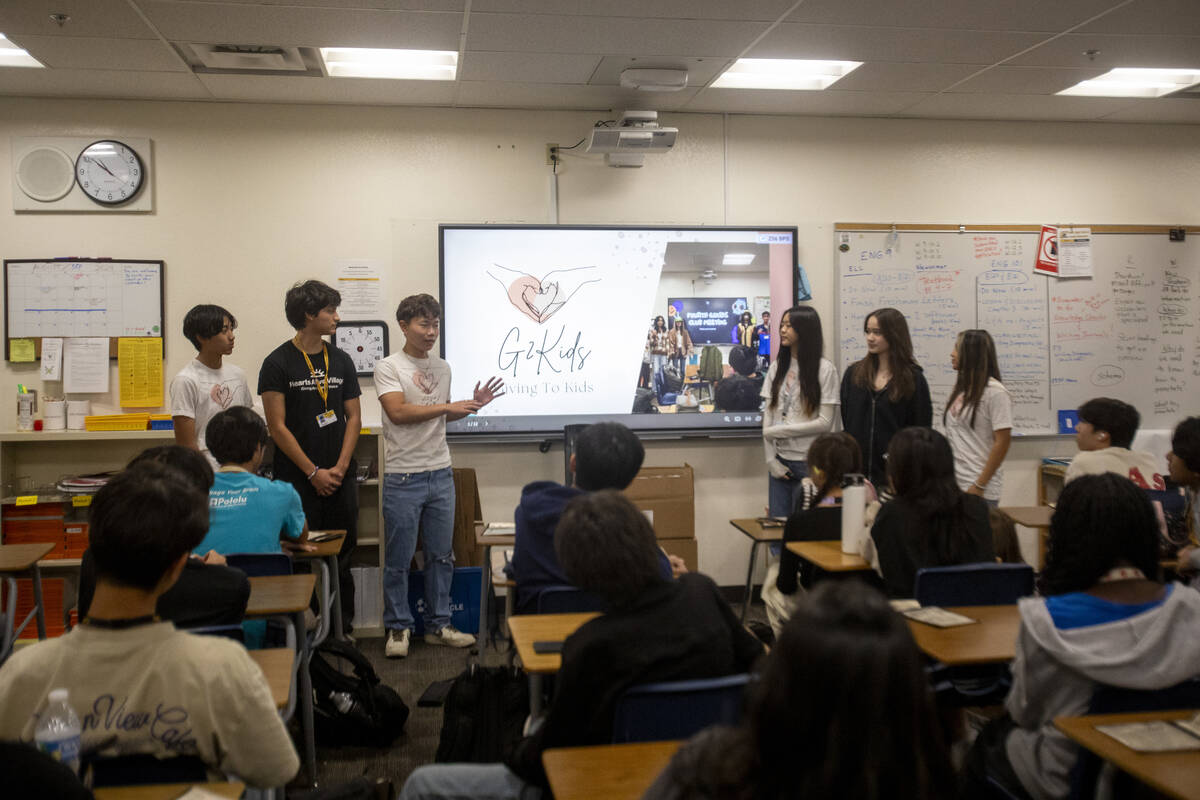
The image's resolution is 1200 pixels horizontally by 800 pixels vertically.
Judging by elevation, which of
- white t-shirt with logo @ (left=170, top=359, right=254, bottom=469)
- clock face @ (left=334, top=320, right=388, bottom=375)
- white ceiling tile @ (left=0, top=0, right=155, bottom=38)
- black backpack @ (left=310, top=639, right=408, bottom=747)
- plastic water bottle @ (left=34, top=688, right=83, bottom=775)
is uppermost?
white ceiling tile @ (left=0, top=0, right=155, bottom=38)

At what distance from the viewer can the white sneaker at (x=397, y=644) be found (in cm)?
427

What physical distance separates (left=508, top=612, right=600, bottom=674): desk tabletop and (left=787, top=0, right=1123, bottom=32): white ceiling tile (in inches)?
107

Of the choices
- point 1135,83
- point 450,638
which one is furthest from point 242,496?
point 1135,83

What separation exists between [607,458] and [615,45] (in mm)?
2334

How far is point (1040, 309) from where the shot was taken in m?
5.43

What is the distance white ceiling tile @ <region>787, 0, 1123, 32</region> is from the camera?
3635 millimetres

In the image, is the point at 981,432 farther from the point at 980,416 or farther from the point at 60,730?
the point at 60,730

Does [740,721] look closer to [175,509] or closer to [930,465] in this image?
[175,509]

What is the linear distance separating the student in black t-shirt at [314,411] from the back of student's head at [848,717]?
11.5ft

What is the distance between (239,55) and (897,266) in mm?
3742

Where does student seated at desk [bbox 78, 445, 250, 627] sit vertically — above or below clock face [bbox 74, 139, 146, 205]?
below

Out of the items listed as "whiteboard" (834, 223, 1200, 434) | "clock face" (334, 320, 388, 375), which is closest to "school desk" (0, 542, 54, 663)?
"clock face" (334, 320, 388, 375)

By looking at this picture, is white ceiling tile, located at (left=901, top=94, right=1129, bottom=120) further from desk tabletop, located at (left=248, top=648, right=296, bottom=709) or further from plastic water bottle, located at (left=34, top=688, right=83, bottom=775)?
plastic water bottle, located at (left=34, top=688, right=83, bottom=775)

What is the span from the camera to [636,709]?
1.57m
